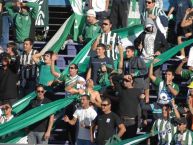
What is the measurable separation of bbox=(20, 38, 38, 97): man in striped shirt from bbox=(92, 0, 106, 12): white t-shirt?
2511mm

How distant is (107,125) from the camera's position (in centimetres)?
2067

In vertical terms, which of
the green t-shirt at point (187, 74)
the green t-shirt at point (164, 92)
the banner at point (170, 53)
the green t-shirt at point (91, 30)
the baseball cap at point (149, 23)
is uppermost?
the baseball cap at point (149, 23)

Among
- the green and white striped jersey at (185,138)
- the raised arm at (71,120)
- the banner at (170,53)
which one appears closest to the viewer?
the green and white striped jersey at (185,138)

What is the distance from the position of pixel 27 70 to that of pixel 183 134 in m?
3.92

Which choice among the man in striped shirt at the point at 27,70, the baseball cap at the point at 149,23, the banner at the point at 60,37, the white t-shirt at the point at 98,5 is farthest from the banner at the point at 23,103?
the white t-shirt at the point at 98,5

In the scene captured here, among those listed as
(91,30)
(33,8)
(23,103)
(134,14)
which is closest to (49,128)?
(23,103)

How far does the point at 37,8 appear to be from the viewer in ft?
79.8

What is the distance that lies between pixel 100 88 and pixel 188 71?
1919mm

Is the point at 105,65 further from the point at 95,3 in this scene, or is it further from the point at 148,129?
the point at 95,3

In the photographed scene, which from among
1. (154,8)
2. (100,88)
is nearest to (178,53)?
(154,8)

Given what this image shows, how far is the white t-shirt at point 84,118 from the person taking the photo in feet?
69.3

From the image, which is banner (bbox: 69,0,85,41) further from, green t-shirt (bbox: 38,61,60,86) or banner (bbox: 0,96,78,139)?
banner (bbox: 0,96,78,139)

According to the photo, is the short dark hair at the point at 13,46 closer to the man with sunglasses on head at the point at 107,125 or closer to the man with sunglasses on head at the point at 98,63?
the man with sunglasses on head at the point at 98,63

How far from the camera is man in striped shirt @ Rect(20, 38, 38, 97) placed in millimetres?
22516
